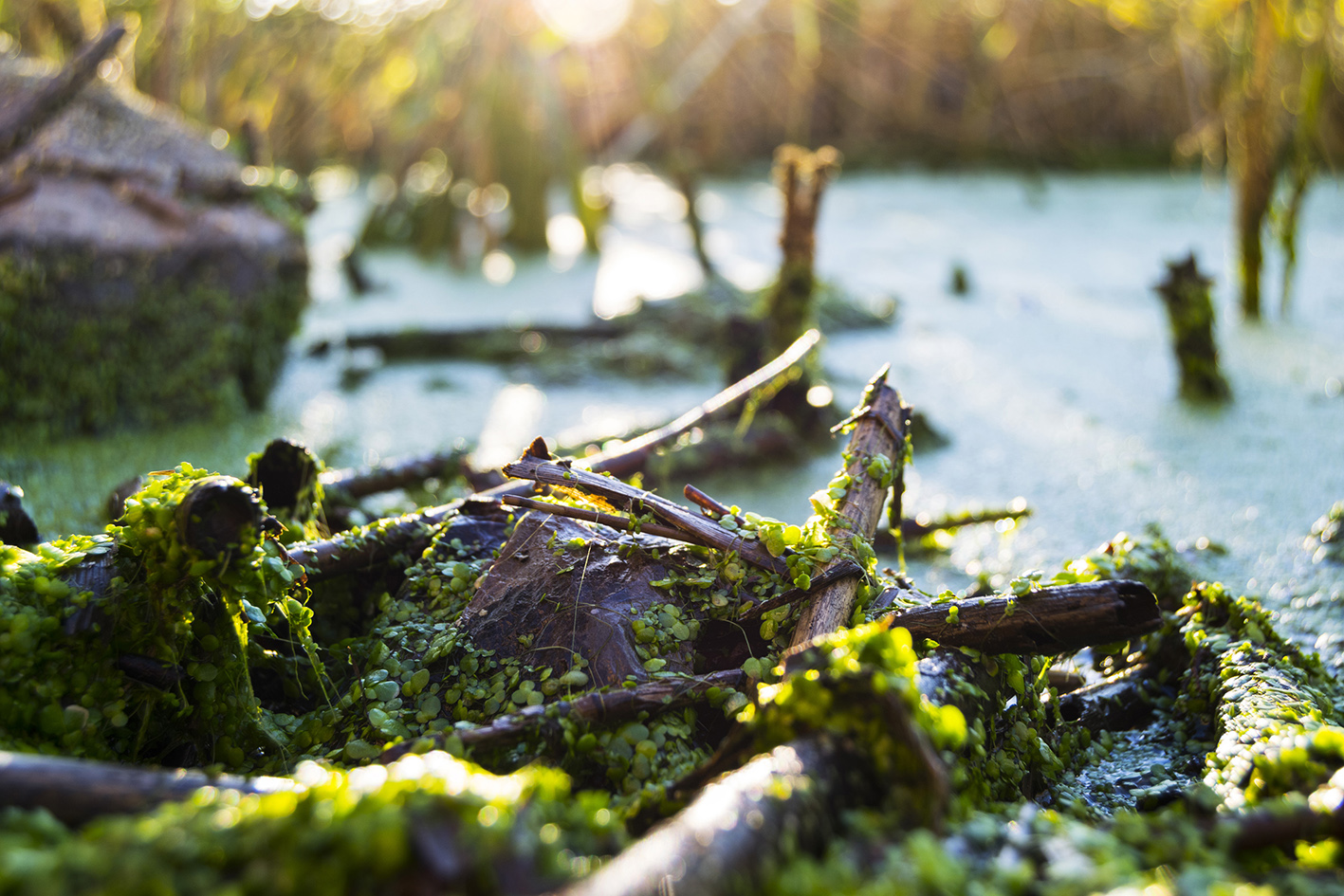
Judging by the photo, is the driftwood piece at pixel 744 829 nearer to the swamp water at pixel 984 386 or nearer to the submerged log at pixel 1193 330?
the swamp water at pixel 984 386

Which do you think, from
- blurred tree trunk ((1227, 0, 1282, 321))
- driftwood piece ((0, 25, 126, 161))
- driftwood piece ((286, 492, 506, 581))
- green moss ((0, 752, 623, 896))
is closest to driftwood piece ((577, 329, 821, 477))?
driftwood piece ((286, 492, 506, 581))

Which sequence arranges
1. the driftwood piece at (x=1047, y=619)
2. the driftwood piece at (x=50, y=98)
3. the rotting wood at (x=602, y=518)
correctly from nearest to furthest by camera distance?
the driftwood piece at (x=1047, y=619) → the rotting wood at (x=602, y=518) → the driftwood piece at (x=50, y=98)

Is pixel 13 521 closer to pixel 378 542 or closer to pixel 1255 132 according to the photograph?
pixel 378 542

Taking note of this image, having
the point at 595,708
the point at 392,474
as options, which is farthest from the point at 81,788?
the point at 392,474

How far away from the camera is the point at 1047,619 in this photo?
1386 millimetres

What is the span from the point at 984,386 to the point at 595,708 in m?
2.90

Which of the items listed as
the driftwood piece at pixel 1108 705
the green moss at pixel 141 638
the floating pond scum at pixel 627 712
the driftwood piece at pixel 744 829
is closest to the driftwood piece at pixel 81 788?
the floating pond scum at pixel 627 712

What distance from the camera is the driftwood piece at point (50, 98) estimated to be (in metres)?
3.01

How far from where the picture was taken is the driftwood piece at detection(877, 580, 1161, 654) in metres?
1.37

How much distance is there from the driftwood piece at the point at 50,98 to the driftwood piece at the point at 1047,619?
313 cm

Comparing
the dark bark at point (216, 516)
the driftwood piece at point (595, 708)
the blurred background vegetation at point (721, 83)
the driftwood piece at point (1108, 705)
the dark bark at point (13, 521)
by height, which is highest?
the blurred background vegetation at point (721, 83)

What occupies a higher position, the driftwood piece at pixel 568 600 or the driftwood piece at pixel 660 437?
→ the driftwood piece at pixel 660 437

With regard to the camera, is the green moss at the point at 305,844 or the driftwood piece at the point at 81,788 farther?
the driftwood piece at the point at 81,788

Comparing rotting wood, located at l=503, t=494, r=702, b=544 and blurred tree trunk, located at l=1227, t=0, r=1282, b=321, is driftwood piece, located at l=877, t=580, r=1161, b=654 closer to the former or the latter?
rotting wood, located at l=503, t=494, r=702, b=544
